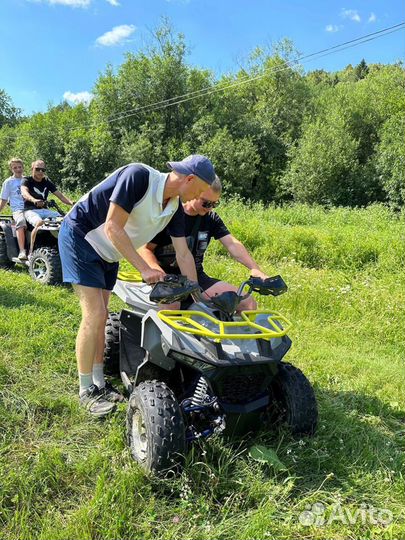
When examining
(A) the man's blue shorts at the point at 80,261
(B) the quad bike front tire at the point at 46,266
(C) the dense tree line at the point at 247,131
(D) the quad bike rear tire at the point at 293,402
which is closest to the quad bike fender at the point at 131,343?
(A) the man's blue shorts at the point at 80,261

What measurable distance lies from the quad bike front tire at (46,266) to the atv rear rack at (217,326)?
384 centimetres

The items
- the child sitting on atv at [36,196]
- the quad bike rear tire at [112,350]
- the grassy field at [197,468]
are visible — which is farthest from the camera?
the child sitting on atv at [36,196]

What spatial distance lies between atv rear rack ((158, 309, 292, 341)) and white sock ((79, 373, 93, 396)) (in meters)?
0.81

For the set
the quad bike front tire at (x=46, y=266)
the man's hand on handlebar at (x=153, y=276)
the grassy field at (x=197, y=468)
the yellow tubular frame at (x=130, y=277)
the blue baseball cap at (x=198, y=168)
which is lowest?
the grassy field at (x=197, y=468)

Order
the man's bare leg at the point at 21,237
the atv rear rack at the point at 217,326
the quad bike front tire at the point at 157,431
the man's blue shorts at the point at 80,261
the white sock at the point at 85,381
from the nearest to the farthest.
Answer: the quad bike front tire at the point at 157,431 → the atv rear rack at the point at 217,326 → the man's blue shorts at the point at 80,261 → the white sock at the point at 85,381 → the man's bare leg at the point at 21,237

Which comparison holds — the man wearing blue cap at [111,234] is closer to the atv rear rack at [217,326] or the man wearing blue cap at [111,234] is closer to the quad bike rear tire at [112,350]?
the atv rear rack at [217,326]

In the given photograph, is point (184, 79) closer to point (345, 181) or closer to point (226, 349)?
point (345, 181)

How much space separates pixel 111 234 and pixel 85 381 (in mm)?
1012

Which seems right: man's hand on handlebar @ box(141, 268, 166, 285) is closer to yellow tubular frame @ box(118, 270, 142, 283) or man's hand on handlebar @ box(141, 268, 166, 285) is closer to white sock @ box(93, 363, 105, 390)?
yellow tubular frame @ box(118, 270, 142, 283)

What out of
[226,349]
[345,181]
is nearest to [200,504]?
[226,349]

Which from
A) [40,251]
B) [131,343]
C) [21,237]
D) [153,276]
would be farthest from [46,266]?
[153,276]

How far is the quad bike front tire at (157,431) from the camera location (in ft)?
7.62

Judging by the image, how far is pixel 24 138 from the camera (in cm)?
3431

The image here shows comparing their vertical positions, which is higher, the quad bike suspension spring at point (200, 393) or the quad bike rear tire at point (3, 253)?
the quad bike rear tire at point (3, 253)
